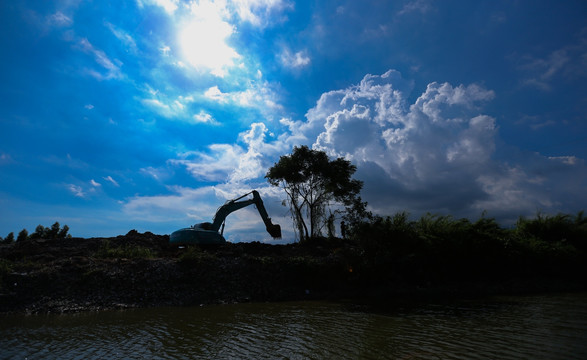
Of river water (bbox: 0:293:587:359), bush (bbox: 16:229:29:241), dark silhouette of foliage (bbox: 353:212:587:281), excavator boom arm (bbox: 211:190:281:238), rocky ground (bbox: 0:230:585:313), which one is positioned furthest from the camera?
bush (bbox: 16:229:29:241)

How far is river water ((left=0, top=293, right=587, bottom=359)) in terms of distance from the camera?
6.62 metres

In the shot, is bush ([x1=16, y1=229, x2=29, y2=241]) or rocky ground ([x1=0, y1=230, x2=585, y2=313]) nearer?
rocky ground ([x1=0, y1=230, x2=585, y2=313])

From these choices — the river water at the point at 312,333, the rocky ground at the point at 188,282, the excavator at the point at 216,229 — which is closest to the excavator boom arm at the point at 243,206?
the excavator at the point at 216,229

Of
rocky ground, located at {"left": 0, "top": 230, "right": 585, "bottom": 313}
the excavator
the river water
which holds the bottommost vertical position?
the river water

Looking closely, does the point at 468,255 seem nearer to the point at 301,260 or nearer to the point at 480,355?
the point at 301,260

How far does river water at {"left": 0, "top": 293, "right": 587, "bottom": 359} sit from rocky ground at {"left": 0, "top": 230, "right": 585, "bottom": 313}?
1.72m

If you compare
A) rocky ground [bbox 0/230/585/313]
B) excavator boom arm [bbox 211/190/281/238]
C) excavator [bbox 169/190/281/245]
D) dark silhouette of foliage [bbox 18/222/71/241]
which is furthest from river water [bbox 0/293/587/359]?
dark silhouette of foliage [bbox 18/222/71/241]

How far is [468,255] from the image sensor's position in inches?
724

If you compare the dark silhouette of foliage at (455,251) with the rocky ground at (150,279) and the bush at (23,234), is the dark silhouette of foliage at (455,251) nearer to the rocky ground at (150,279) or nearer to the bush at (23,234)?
the rocky ground at (150,279)

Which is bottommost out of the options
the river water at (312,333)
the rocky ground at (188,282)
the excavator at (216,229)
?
the river water at (312,333)

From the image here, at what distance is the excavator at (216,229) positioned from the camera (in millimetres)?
20453

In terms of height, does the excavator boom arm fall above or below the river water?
above

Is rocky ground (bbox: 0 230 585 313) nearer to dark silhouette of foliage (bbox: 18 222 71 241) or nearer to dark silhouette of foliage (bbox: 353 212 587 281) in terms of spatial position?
dark silhouette of foliage (bbox: 353 212 587 281)

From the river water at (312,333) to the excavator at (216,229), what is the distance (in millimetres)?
8435
